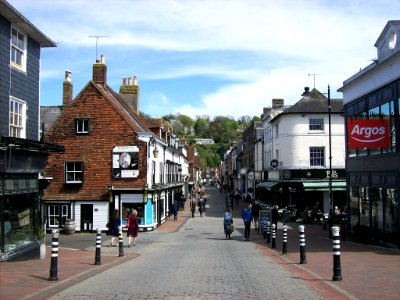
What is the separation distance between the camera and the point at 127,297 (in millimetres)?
9414

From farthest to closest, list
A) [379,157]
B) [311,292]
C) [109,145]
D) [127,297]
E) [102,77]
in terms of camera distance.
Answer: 1. [102,77]
2. [109,145]
3. [379,157]
4. [311,292]
5. [127,297]

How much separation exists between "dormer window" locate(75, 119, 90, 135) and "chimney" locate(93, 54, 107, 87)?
3447 mm

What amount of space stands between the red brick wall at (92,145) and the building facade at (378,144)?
47.8ft

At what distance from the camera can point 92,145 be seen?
33156 millimetres

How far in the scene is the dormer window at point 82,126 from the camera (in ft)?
110

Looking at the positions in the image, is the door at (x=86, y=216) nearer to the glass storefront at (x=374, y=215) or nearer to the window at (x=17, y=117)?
the window at (x=17, y=117)

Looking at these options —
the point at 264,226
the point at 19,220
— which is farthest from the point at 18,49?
the point at 264,226

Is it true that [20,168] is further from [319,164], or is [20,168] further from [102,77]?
[319,164]

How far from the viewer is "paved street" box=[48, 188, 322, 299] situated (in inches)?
384

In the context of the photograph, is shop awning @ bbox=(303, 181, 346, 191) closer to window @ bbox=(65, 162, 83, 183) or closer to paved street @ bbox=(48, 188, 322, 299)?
window @ bbox=(65, 162, 83, 183)

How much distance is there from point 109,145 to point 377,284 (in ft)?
79.8

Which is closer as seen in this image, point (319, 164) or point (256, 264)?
point (256, 264)

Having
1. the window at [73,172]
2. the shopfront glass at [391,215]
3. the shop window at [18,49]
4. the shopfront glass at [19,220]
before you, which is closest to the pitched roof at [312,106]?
the window at [73,172]

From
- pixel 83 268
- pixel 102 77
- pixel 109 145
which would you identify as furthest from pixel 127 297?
pixel 102 77
